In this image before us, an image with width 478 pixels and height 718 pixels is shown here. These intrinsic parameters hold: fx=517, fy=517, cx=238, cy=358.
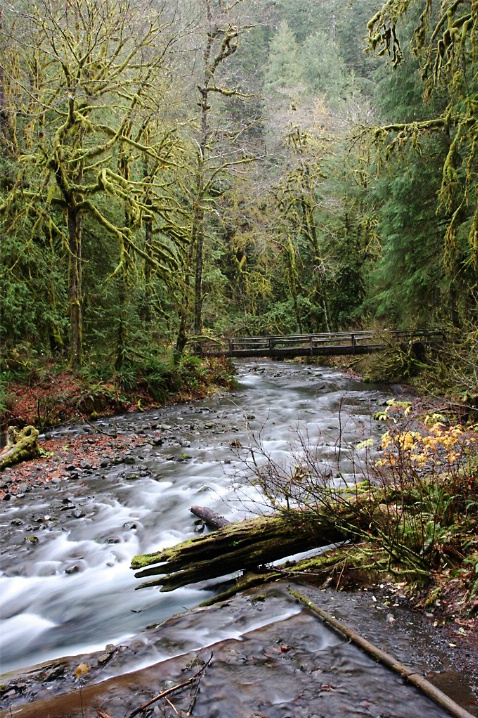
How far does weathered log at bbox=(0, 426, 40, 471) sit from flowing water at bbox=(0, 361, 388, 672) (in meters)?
0.93

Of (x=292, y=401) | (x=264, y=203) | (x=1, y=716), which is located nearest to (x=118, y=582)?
(x=1, y=716)

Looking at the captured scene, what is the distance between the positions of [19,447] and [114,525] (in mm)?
3418

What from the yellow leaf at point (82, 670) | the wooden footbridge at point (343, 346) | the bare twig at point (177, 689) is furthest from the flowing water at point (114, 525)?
the wooden footbridge at point (343, 346)

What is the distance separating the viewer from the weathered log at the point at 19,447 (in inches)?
341

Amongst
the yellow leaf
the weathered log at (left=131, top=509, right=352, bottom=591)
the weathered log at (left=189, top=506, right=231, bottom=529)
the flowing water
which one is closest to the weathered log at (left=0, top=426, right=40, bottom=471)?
the flowing water

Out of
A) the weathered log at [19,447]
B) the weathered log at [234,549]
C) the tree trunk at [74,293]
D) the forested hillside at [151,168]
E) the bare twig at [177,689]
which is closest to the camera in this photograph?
the bare twig at [177,689]

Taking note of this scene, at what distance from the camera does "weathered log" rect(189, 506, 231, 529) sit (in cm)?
585

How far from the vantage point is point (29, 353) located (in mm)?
12148

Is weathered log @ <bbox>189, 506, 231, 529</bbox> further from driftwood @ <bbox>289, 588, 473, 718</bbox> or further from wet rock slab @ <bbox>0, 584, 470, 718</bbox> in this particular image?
driftwood @ <bbox>289, 588, 473, 718</bbox>

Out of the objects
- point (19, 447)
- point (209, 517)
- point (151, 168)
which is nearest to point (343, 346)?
point (151, 168)

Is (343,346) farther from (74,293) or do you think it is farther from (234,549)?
(234,549)

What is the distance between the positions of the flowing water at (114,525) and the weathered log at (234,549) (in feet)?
0.99

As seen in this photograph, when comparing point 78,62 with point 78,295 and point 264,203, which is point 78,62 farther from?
point 264,203

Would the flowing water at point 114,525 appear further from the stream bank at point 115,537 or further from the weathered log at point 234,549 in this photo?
the weathered log at point 234,549
